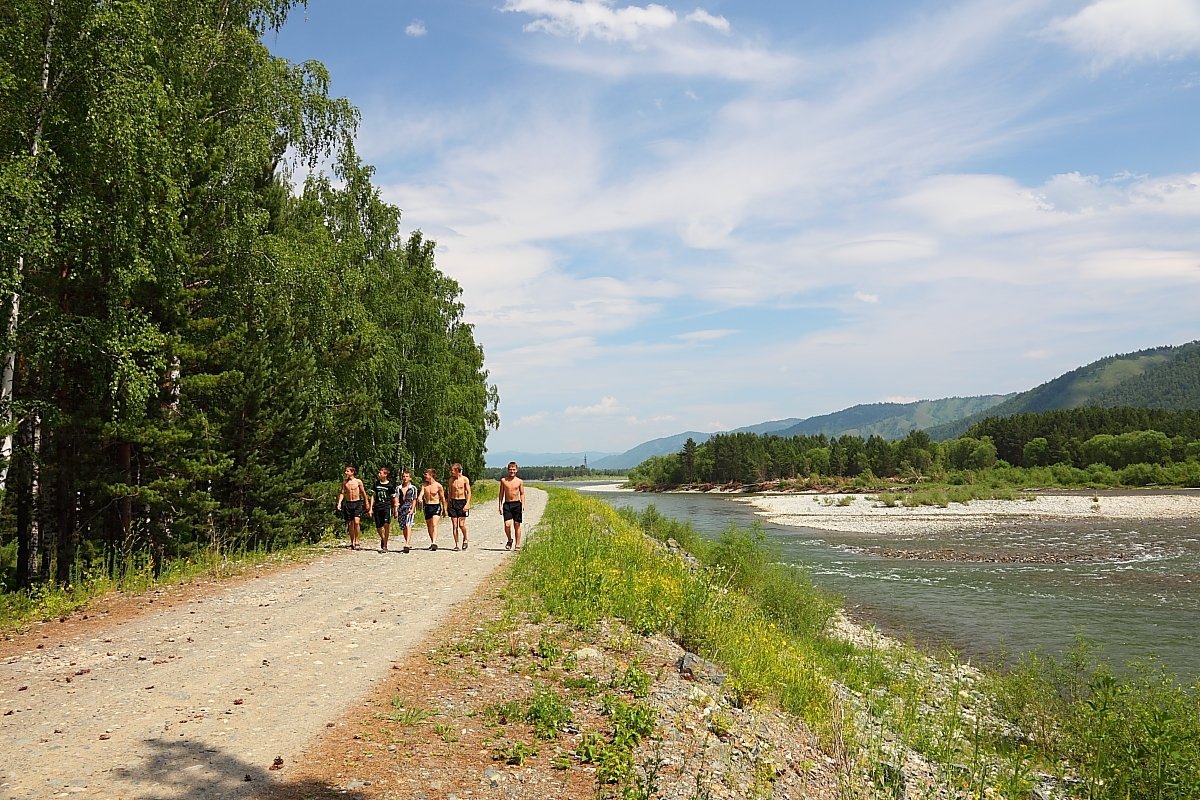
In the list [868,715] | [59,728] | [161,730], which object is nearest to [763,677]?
[868,715]

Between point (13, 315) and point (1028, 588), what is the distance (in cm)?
2984

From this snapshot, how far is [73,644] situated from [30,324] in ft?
20.6

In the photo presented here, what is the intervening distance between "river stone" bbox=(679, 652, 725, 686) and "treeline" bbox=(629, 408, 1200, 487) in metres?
118

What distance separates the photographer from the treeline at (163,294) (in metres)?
12.0

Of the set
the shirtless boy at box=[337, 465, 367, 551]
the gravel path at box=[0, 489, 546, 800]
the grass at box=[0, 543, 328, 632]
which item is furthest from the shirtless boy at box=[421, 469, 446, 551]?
the gravel path at box=[0, 489, 546, 800]

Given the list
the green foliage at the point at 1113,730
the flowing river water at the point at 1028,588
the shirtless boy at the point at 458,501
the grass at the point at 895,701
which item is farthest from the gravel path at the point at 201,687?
the flowing river water at the point at 1028,588

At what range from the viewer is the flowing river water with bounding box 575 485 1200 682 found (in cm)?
1777

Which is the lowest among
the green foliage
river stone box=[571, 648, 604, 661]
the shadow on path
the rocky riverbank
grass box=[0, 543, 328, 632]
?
the rocky riverbank

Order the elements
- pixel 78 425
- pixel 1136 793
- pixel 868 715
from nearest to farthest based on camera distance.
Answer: pixel 1136 793 → pixel 868 715 → pixel 78 425

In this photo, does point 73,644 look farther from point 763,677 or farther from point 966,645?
point 966,645

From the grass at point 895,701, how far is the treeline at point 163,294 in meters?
8.64

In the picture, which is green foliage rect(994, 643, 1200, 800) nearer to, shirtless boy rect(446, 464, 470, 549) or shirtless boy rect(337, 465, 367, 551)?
shirtless boy rect(446, 464, 470, 549)

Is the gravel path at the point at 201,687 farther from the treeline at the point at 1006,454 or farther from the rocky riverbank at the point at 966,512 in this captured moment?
the treeline at the point at 1006,454

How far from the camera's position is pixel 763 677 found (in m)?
9.78
